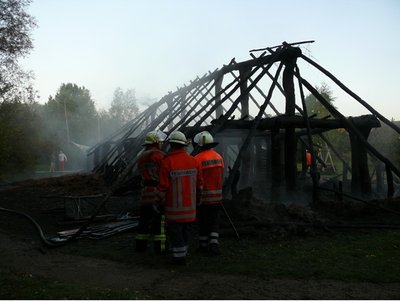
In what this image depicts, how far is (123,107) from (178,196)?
69653 millimetres

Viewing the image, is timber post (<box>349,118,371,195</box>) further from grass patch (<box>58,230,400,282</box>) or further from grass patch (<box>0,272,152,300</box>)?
grass patch (<box>0,272,152,300</box>)

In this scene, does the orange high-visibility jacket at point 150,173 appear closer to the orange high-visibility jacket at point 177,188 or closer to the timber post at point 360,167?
the orange high-visibility jacket at point 177,188

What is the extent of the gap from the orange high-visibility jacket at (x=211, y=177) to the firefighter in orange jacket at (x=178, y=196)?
0.58 m

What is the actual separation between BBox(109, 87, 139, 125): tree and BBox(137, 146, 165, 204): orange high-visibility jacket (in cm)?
6583

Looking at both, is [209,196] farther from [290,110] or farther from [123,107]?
[123,107]

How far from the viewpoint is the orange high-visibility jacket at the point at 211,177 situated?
6961 millimetres

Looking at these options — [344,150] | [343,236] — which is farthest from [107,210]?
[344,150]

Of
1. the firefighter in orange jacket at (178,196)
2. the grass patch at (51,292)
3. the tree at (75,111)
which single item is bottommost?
the grass patch at (51,292)

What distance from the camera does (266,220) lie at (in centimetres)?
809

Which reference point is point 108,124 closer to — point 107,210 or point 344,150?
point 344,150

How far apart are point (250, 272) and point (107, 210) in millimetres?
6225

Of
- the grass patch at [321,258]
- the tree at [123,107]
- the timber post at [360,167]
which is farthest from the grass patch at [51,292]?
the tree at [123,107]

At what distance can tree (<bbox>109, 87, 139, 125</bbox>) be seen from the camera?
72.5 meters

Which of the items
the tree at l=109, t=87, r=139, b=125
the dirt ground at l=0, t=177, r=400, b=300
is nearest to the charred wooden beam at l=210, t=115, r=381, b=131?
the dirt ground at l=0, t=177, r=400, b=300
